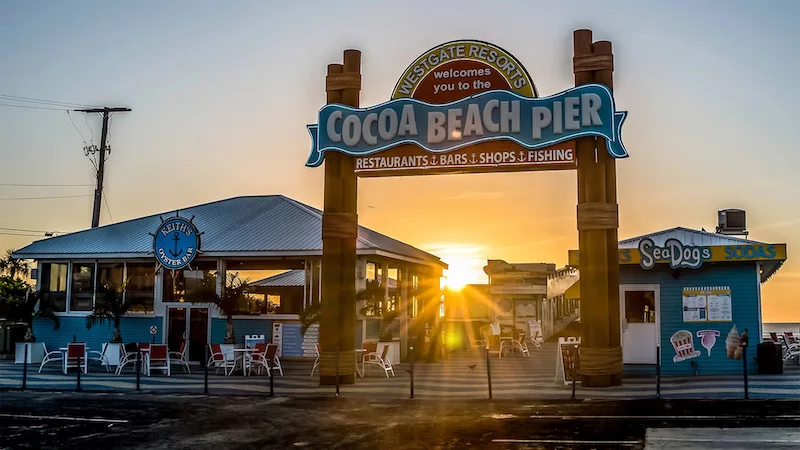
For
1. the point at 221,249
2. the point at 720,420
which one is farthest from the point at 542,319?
the point at 720,420

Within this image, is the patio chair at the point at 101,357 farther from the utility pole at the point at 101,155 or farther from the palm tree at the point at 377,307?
the utility pole at the point at 101,155

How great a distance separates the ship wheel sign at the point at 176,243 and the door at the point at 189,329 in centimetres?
150

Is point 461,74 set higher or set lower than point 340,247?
higher

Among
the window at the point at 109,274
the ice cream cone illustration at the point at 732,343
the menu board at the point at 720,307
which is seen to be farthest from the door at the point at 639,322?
the window at the point at 109,274

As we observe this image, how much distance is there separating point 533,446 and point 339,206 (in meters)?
9.92

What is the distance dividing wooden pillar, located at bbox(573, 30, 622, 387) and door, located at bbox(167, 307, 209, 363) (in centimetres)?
1340

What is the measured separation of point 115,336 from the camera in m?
24.6

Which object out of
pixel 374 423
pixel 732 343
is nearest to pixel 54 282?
pixel 374 423

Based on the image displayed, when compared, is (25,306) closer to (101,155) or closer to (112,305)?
(112,305)

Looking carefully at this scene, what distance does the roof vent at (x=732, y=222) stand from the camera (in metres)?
27.5

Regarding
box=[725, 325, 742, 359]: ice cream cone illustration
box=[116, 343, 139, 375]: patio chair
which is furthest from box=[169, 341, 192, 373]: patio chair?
box=[725, 325, 742, 359]: ice cream cone illustration

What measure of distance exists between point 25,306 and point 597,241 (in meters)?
19.3

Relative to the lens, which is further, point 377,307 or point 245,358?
point 377,307

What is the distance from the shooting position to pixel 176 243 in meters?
26.6
